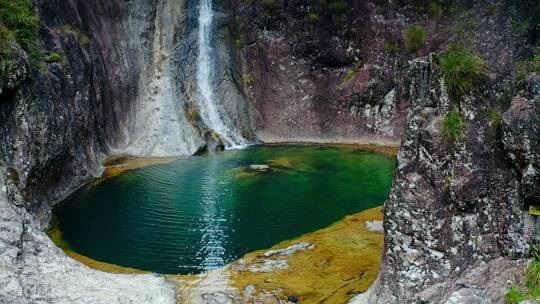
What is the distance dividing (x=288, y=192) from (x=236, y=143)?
14.3 m

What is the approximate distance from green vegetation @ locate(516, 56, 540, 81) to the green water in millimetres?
9613

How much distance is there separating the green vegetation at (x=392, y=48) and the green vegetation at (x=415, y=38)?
2.90 ft

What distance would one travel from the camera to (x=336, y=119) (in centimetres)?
3784

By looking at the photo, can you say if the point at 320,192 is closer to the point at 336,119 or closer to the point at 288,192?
the point at 288,192

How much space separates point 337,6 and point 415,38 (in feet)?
22.6

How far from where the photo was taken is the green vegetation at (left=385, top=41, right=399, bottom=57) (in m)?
36.1

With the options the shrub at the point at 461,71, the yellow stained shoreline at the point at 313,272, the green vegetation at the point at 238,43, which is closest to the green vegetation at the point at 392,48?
the green vegetation at the point at 238,43

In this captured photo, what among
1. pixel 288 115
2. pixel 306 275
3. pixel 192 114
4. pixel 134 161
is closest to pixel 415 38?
pixel 288 115

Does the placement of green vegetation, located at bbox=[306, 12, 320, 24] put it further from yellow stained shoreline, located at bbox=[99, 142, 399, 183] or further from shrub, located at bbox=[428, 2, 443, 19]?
yellow stained shoreline, located at bbox=[99, 142, 399, 183]

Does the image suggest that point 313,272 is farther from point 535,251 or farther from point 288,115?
point 288,115

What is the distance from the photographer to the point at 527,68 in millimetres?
8430

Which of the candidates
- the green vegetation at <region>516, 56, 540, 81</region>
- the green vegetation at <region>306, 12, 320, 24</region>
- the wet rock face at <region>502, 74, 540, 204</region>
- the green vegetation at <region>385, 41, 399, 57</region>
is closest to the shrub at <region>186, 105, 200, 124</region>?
the green vegetation at <region>306, 12, 320, 24</region>

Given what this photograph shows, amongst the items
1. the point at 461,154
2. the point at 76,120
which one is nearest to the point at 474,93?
the point at 461,154

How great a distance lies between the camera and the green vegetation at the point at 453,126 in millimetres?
8909
